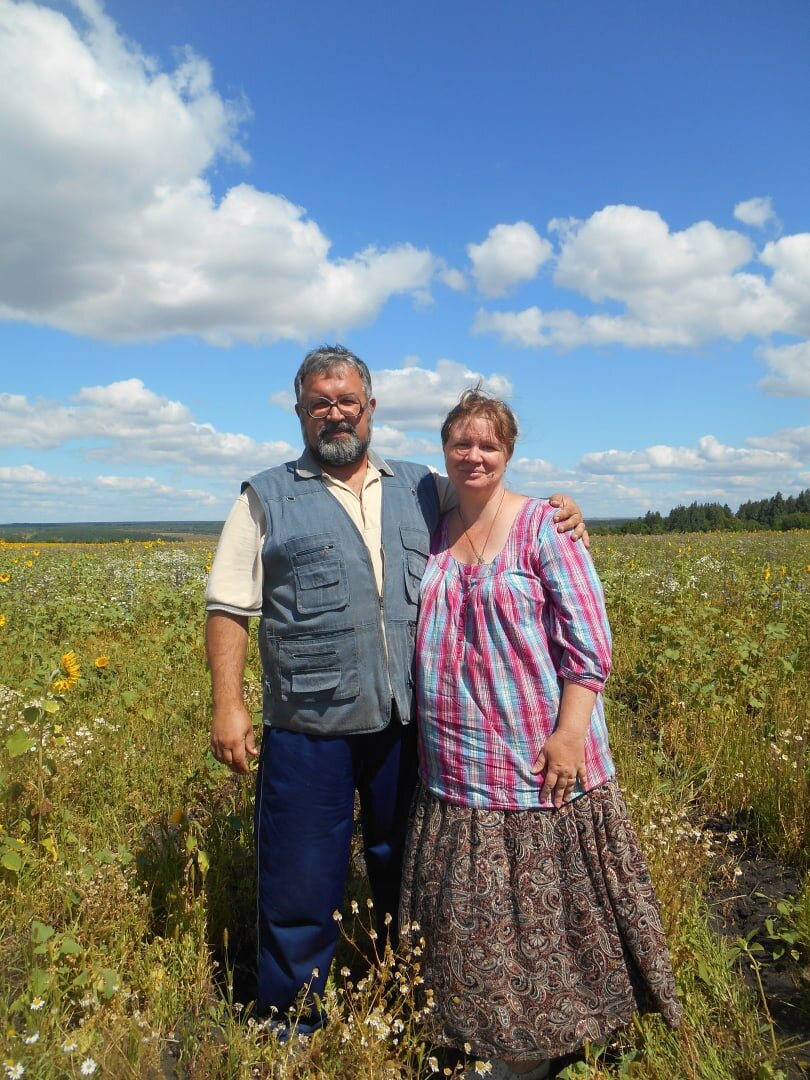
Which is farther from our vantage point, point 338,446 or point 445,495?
point 445,495

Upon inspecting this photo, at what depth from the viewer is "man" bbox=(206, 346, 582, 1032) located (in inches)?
94.3

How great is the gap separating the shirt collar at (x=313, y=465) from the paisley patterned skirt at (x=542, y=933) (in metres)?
1.20

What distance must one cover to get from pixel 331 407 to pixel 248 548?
57 cm

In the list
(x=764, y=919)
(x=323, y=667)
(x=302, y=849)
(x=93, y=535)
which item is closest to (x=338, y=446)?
(x=323, y=667)

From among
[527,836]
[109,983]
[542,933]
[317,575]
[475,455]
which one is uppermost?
[475,455]

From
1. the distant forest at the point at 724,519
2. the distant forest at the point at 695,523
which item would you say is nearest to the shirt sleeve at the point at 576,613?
the distant forest at the point at 695,523

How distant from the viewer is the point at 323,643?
7.82 ft

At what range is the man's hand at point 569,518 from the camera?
238cm

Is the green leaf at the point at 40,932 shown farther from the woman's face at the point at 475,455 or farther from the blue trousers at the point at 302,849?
the woman's face at the point at 475,455

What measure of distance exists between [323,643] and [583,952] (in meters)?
1.21

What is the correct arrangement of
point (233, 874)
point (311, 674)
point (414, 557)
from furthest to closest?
point (233, 874) < point (414, 557) < point (311, 674)

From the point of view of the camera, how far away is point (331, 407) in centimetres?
261

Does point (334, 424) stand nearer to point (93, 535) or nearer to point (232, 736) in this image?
point (232, 736)

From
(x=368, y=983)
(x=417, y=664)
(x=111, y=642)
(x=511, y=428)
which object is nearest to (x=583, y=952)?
(x=368, y=983)
